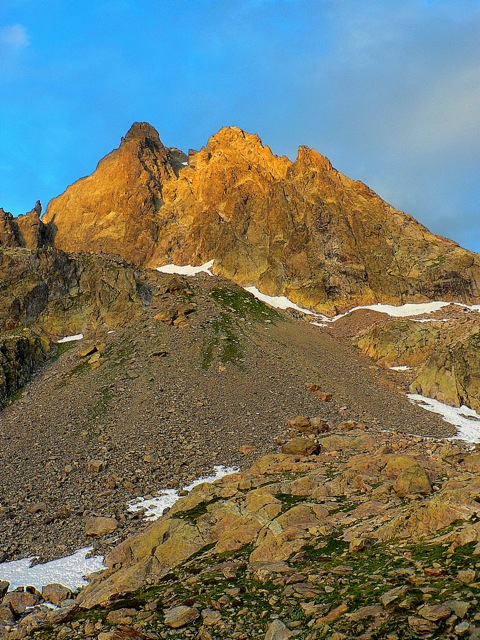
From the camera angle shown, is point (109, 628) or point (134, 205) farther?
point (134, 205)

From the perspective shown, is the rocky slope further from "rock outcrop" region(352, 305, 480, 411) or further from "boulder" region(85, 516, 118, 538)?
"rock outcrop" region(352, 305, 480, 411)

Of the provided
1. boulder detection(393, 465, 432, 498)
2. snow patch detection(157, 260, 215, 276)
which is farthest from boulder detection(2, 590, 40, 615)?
snow patch detection(157, 260, 215, 276)

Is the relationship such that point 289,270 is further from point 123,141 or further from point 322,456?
point 322,456

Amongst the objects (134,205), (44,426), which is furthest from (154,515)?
(134,205)

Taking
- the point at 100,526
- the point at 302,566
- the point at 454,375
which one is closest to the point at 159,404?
the point at 100,526

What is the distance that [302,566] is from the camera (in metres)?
13.6

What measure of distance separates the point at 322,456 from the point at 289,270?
9567 cm

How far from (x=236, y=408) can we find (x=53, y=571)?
31517 mm

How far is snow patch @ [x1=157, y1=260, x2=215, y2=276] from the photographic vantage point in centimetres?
12775

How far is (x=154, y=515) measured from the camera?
28.2 metres

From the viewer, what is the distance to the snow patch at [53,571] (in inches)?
803

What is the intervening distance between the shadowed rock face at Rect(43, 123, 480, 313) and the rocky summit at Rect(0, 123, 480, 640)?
2.11 ft

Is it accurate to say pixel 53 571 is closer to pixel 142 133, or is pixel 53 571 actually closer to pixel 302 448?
pixel 302 448

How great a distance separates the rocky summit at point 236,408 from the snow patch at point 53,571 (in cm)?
30
